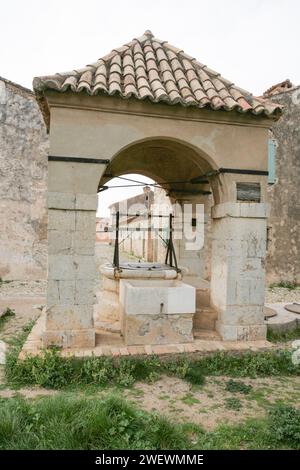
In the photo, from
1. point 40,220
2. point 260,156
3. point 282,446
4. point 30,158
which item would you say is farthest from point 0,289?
point 282,446

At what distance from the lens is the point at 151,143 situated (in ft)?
20.0

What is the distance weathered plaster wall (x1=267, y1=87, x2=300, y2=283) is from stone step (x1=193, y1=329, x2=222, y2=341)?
29.4 feet

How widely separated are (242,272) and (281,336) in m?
1.87

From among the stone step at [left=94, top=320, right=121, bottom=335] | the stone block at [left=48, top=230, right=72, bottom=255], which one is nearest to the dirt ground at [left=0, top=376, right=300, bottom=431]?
the stone step at [left=94, top=320, right=121, bottom=335]

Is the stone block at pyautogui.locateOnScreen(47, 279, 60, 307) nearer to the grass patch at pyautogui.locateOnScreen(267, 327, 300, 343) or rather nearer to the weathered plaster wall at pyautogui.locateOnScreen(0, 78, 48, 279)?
the grass patch at pyautogui.locateOnScreen(267, 327, 300, 343)

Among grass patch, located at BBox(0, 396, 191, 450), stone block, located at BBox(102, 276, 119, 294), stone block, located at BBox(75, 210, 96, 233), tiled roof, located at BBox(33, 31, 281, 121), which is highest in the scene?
tiled roof, located at BBox(33, 31, 281, 121)

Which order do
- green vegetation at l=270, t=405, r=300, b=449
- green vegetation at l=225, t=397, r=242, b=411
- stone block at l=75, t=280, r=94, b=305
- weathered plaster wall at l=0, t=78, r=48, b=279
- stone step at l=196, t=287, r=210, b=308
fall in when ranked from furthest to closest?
1. weathered plaster wall at l=0, t=78, r=48, b=279
2. stone step at l=196, t=287, r=210, b=308
3. stone block at l=75, t=280, r=94, b=305
4. green vegetation at l=225, t=397, r=242, b=411
5. green vegetation at l=270, t=405, r=300, b=449

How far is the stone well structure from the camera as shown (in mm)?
4738

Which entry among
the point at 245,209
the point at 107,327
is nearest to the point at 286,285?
the point at 245,209

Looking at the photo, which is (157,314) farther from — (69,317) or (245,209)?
(245,209)

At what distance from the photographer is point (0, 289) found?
11188mm

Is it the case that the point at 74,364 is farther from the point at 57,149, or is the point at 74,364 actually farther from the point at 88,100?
the point at 88,100

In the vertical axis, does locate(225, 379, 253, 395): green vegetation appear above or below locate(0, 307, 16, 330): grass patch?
below

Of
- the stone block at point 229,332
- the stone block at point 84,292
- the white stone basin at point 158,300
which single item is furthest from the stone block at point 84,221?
the stone block at point 229,332
